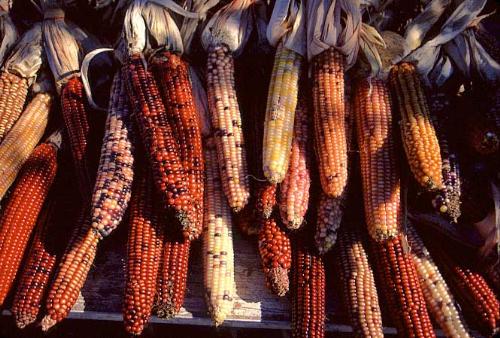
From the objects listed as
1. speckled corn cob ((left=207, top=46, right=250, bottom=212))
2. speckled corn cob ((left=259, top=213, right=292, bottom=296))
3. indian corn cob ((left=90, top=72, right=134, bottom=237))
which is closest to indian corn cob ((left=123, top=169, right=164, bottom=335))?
indian corn cob ((left=90, top=72, right=134, bottom=237))

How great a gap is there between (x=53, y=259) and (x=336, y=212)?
1.96m

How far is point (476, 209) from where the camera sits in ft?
10.2

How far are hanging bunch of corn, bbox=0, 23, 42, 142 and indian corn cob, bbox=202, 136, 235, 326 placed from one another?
1.64 m

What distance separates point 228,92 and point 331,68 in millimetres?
756

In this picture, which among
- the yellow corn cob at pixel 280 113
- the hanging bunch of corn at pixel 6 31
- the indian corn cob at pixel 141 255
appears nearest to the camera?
the indian corn cob at pixel 141 255

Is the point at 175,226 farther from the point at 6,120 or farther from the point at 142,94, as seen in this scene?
the point at 6,120

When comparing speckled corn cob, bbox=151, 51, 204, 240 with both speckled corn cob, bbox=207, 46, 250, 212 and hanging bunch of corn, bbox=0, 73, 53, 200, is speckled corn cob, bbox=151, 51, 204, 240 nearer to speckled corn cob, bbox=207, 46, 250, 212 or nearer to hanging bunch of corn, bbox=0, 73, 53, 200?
speckled corn cob, bbox=207, 46, 250, 212

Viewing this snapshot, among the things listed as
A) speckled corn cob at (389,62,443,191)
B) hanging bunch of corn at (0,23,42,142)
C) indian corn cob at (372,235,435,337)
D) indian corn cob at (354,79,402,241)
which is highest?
speckled corn cob at (389,62,443,191)

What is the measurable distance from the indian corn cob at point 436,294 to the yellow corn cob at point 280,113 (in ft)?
3.68

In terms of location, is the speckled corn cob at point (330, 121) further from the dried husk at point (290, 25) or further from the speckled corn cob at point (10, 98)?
the speckled corn cob at point (10, 98)

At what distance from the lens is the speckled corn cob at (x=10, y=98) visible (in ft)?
11.1

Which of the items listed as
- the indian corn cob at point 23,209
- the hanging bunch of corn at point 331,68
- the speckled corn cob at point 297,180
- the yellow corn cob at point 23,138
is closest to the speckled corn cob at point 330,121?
the hanging bunch of corn at point 331,68

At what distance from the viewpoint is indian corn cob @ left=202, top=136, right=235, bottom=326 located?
2.85m

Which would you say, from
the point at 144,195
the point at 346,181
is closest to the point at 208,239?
the point at 144,195
